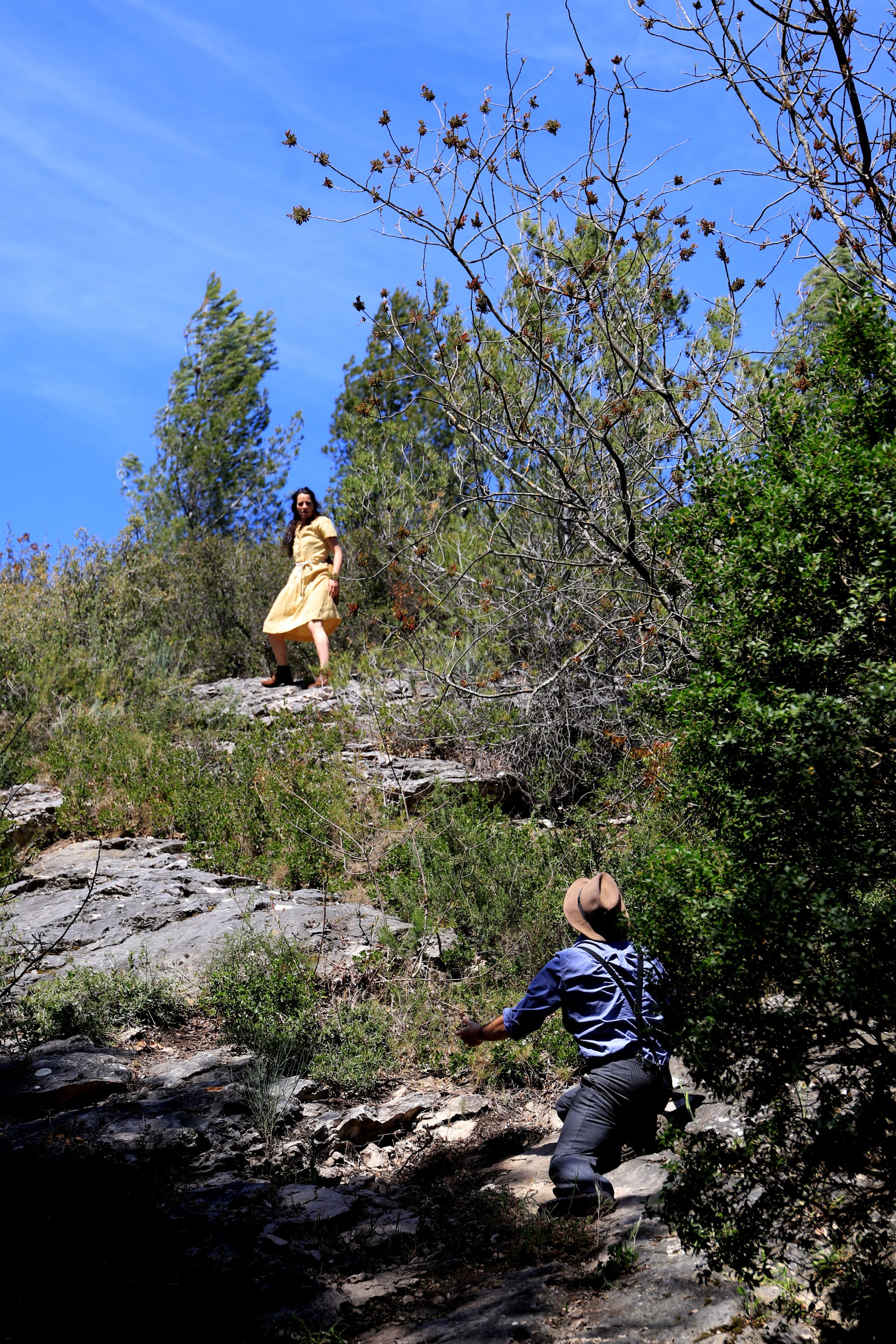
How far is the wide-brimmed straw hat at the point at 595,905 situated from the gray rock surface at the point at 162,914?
1926mm

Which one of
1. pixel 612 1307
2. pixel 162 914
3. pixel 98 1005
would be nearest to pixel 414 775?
pixel 162 914

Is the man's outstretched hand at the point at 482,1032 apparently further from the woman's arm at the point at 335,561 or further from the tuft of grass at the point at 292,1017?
the woman's arm at the point at 335,561

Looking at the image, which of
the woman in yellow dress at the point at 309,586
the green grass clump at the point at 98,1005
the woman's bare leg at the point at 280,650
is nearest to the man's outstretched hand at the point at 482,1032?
the green grass clump at the point at 98,1005

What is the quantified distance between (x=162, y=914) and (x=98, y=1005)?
3.45ft

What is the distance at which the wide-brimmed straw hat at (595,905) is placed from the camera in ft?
13.1

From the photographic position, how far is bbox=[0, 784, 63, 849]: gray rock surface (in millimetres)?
7344

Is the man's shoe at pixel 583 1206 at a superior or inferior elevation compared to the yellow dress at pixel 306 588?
inferior

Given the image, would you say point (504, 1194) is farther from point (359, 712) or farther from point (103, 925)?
point (359, 712)

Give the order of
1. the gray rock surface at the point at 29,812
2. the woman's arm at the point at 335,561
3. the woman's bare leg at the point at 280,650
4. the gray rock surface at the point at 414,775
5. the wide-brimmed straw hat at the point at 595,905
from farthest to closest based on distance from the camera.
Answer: the woman's bare leg at the point at 280,650 → the woman's arm at the point at 335,561 → the gray rock surface at the point at 414,775 → the gray rock surface at the point at 29,812 → the wide-brimmed straw hat at the point at 595,905

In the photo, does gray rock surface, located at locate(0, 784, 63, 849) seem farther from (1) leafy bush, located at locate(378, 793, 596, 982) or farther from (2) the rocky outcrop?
(1) leafy bush, located at locate(378, 793, 596, 982)

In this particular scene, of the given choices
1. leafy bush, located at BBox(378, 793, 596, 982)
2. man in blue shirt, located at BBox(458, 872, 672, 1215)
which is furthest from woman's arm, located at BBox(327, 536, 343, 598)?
man in blue shirt, located at BBox(458, 872, 672, 1215)

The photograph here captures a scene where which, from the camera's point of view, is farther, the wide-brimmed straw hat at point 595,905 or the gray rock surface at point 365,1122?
the gray rock surface at point 365,1122

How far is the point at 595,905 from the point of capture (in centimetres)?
402

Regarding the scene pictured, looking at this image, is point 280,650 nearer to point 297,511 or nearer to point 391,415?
point 297,511
